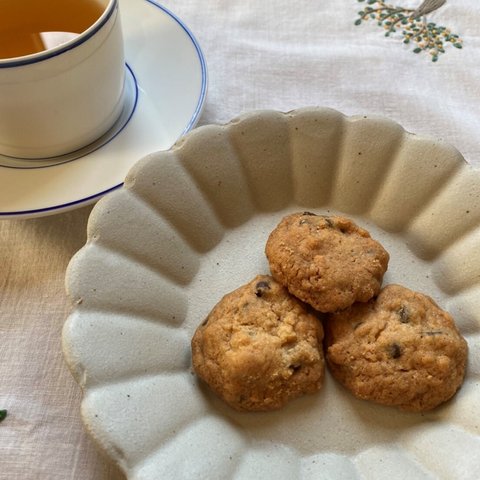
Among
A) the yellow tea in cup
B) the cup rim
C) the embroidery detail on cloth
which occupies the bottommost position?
the embroidery detail on cloth

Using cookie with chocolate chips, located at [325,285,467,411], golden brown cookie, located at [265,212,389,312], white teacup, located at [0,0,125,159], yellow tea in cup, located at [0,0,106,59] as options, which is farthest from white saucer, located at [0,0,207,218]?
cookie with chocolate chips, located at [325,285,467,411]

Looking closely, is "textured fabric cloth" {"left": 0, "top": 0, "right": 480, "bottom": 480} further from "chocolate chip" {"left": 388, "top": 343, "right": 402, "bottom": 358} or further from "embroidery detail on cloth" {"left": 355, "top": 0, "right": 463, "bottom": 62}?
"chocolate chip" {"left": 388, "top": 343, "right": 402, "bottom": 358}

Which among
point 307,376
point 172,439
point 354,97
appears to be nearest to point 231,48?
point 354,97

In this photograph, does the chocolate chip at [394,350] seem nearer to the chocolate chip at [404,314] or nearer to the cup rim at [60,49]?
the chocolate chip at [404,314]

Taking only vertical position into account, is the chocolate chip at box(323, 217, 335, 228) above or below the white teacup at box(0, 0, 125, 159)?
below

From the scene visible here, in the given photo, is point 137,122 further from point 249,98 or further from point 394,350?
point 394,350
